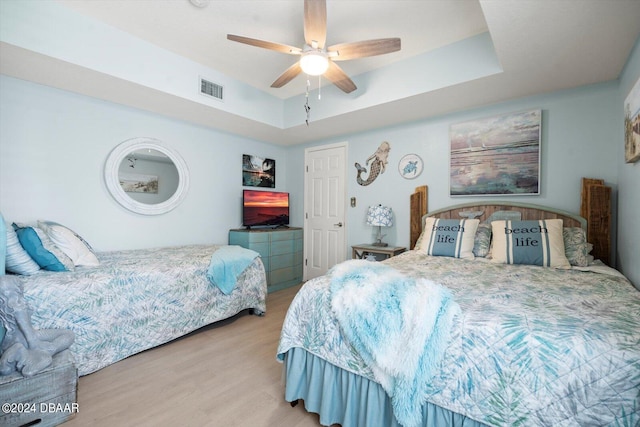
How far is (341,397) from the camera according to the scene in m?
1.53

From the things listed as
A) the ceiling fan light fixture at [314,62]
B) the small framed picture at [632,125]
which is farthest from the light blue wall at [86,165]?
the small framed picture at [632,125]

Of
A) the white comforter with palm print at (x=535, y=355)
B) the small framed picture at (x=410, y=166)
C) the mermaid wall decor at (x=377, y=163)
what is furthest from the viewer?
the mermaid wall decor at (x=377, y=163)

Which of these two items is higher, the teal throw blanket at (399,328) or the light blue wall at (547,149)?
the light blue wall at (547,149)

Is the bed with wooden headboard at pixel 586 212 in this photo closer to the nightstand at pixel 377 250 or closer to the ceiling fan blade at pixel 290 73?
the nightstand at pixel 377 250

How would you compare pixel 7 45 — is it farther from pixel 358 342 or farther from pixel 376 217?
pixel 376 217

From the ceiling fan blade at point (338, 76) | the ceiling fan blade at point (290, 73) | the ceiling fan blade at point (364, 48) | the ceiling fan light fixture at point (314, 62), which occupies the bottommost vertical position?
the ceiling fan light fixture at point (314, 62)

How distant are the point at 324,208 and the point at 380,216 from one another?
118 cm

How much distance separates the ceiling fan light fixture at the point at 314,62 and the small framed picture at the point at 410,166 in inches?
73.0

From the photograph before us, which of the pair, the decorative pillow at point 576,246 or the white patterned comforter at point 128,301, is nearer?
the white patterned comforter at point 128,301

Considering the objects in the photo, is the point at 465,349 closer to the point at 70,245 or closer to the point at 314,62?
the point at 314,62

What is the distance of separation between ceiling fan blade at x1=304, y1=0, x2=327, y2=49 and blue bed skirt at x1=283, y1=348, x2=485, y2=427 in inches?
80.8

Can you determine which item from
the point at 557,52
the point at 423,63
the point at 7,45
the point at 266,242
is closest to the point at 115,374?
the point at 266,242

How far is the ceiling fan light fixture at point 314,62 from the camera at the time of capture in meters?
2.10

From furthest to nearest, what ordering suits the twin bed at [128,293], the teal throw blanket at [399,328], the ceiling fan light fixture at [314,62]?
the ceiling fan light fixture at [314,62]
the twin bed at [128,293]
the teal throw blanket at [399,328]
